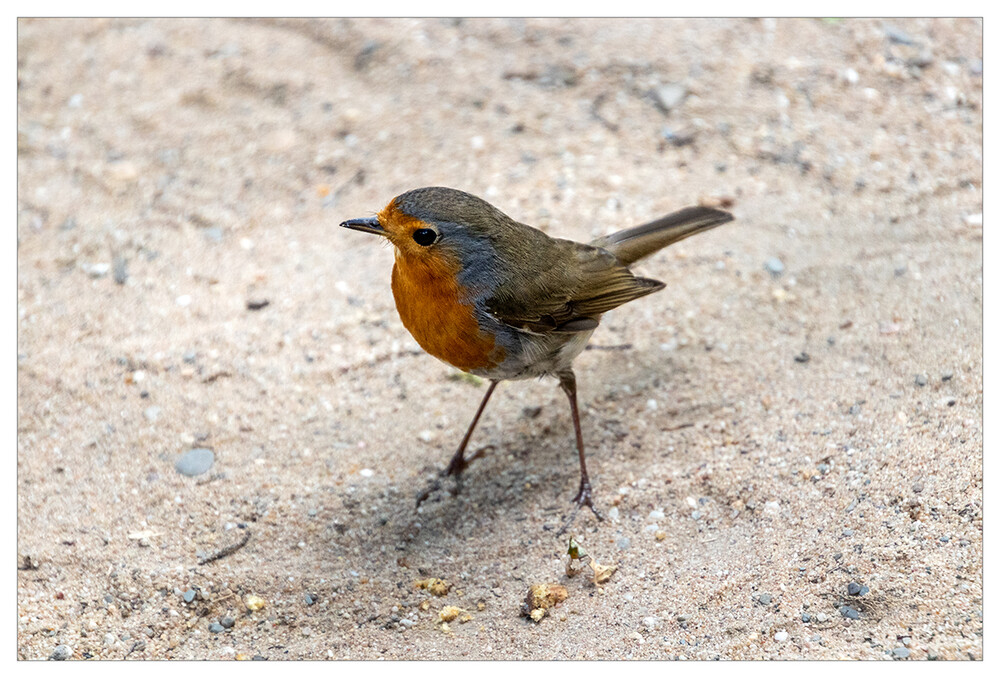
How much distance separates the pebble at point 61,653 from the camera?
11.6 ft

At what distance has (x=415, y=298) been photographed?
403cm

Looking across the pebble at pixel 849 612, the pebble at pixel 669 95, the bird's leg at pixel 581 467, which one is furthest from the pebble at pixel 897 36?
the pebble at pixel 849 612

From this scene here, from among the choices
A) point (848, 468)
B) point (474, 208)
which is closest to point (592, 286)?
point (474, 208)

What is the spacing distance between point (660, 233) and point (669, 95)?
1911 mm

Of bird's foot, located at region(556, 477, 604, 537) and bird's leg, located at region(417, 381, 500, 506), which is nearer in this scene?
bird's foot, located at region(556, 477, 604, 537)

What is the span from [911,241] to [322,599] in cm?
384

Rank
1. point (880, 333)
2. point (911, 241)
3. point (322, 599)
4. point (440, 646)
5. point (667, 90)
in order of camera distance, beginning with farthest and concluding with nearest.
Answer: point (667, 90) < point (911, 241) < point (880, 333) < point (322, 599) < point (440, 646)

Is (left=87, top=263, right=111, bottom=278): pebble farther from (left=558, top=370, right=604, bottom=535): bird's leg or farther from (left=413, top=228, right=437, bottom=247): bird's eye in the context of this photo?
(left=558, top=370, right=604, bottom=535): bird's leg

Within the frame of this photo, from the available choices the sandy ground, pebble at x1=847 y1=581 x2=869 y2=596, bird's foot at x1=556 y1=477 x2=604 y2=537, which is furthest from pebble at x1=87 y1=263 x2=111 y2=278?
pebble at x1=847 y1=581 x2=869 y2=596

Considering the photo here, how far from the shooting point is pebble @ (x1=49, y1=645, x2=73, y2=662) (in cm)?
355

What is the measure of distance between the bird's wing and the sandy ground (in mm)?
632

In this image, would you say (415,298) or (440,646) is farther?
(415,298)

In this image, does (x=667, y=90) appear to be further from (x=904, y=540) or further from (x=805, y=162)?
(x=904, y=540)

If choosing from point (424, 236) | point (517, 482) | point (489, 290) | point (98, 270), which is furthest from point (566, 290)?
point (98, 270)
